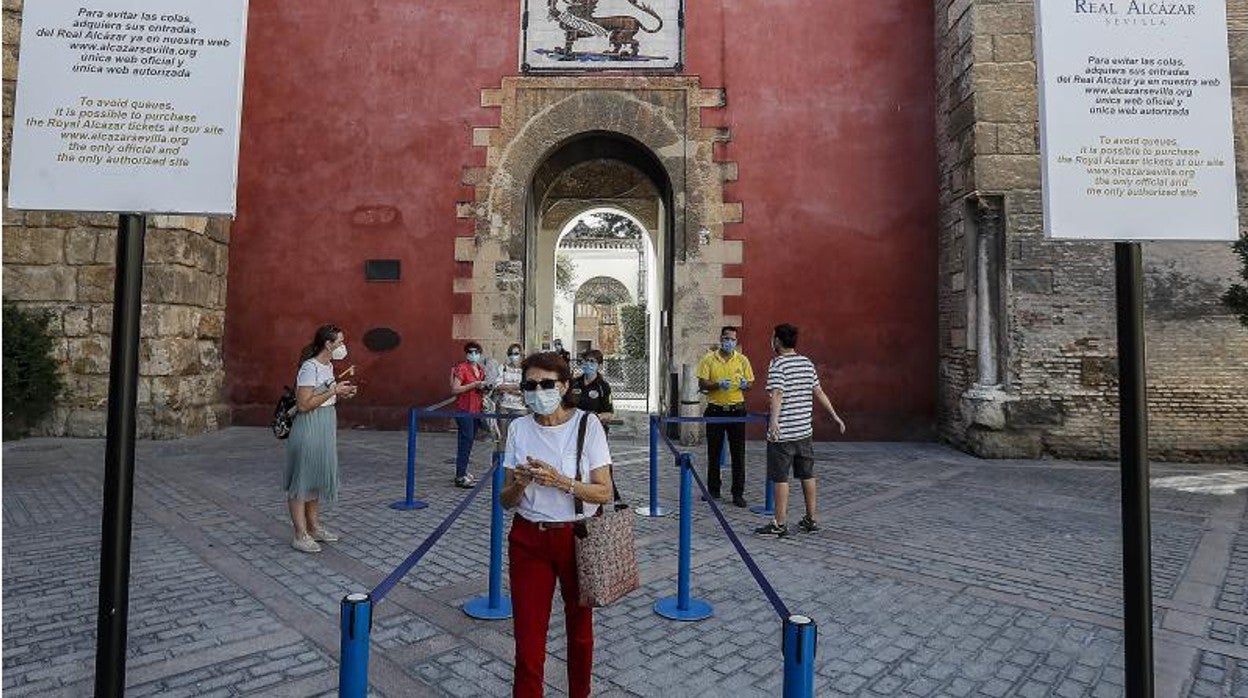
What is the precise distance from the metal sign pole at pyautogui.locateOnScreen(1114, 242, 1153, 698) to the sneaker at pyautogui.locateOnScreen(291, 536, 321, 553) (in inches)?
166

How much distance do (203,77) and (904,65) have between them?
10.2 meters

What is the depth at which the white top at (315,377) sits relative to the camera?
439cm

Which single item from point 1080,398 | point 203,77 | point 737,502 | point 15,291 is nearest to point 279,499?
point 737,502

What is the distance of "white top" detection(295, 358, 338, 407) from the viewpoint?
4.39 metres

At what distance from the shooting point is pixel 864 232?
984cm

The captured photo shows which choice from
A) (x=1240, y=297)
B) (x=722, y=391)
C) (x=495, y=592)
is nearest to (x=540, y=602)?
(x=495, y=592)

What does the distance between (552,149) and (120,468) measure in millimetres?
8829

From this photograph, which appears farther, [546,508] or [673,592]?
[673,592]

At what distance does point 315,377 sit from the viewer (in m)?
4.42

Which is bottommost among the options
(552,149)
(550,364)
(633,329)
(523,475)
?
(523,475)

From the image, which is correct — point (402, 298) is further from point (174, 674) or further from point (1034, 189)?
point (1034, 189)

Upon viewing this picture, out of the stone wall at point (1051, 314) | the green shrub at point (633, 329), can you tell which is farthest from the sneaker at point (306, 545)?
the green shrub at point (633, 329)

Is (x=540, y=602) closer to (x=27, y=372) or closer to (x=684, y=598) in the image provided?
(x=684, y=598)

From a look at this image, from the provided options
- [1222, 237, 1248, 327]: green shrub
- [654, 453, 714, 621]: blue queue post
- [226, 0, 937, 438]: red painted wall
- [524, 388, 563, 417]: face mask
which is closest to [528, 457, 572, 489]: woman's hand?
[524, 388, 563, 417]: face mask
